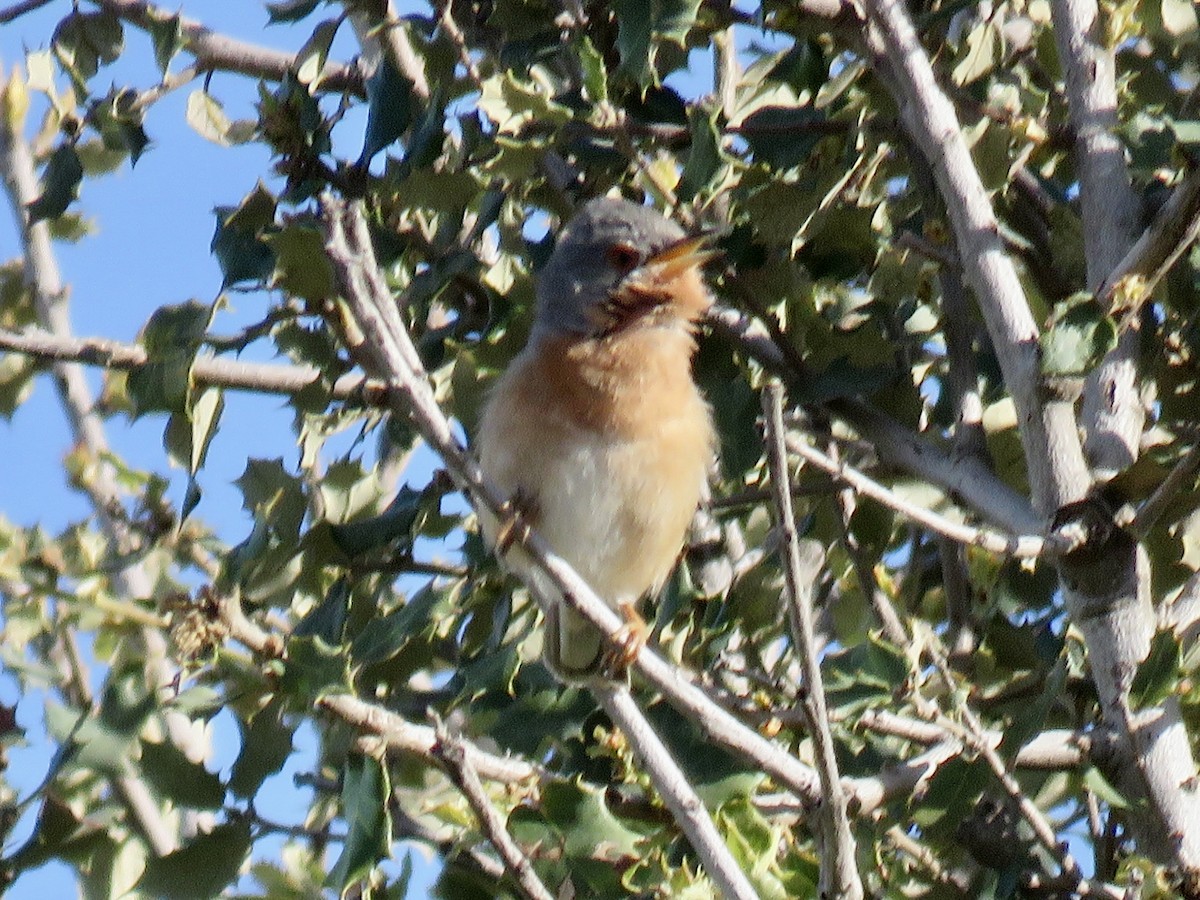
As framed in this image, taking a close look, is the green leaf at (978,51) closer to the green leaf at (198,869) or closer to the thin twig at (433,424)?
the thin twig at (433,424)

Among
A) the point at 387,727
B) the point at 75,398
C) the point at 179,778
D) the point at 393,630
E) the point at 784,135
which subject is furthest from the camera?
the point at 75,398

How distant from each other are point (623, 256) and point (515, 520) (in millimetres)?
1449

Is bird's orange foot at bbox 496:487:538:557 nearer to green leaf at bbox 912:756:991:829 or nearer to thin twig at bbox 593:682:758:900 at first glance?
thin twig at bbox 593:682:758:900

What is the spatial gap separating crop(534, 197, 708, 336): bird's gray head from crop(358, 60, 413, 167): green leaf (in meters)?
0.49

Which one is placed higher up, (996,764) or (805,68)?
(805,68)

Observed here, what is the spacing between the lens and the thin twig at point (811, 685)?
240 centimetres

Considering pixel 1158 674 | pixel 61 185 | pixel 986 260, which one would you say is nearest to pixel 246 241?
pixel 61 185

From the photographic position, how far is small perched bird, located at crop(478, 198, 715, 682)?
3.95 metres

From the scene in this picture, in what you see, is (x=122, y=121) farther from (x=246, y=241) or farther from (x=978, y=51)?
(x=978, y=51)

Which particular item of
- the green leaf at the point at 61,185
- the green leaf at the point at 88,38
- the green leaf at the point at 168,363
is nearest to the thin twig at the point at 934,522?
the green leaf at the point at 168,363

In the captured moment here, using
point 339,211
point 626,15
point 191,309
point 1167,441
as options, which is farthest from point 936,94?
point 191,309

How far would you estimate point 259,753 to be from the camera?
330 centimetres

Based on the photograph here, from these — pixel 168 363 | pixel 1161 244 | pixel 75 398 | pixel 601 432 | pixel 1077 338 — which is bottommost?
pixel 1077 338

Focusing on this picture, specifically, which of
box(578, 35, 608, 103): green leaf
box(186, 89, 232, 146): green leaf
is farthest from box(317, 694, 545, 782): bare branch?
box(186, 89, 232, 146): green leaf
